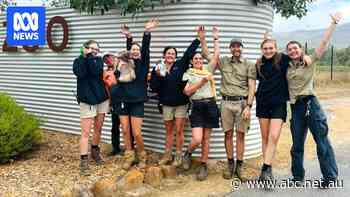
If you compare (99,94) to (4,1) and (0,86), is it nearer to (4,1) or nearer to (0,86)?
(0,86)

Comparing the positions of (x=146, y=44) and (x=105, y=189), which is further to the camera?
(x=146, y=44)

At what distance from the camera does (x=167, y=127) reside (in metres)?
6.93

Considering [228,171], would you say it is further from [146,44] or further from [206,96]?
[146,44]

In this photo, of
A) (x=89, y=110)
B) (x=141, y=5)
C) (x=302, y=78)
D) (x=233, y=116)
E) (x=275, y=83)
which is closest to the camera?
(x=302, y=78)

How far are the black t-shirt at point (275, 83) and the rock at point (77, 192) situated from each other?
8.23ft

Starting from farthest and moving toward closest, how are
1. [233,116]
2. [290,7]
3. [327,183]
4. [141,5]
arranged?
[290,7]
[141,5]
[233,116]
[327,183]

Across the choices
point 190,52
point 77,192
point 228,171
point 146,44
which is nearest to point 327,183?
point 228,171

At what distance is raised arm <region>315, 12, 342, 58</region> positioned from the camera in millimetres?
5798

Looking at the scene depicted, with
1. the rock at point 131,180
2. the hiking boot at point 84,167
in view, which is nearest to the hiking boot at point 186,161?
the rock at point 131,180

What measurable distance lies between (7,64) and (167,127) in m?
5.49

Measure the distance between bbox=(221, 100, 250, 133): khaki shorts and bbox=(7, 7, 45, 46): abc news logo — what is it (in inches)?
192

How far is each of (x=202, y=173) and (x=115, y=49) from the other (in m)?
2.83

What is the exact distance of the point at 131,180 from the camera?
6.06 m

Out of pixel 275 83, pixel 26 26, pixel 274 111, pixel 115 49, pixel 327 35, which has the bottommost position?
pixel 274 111
